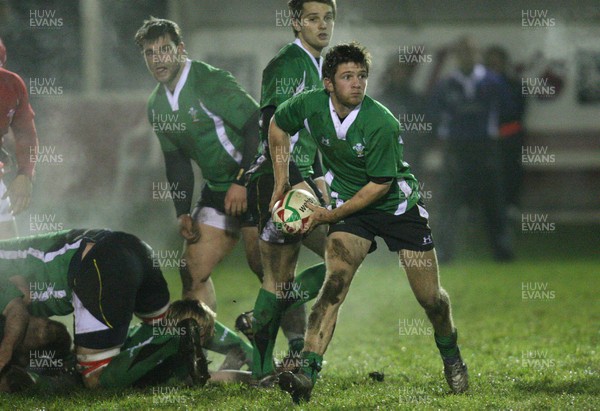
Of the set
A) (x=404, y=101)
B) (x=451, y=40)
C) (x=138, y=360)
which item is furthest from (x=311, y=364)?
(x=451, y=40)

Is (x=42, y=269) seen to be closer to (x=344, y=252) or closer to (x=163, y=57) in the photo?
(x=163, y=57)

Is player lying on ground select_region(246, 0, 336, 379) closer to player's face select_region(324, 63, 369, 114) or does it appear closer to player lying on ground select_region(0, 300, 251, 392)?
player lying on ground select_region(0, 300, 251, 392)

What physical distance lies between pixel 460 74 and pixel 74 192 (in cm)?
612

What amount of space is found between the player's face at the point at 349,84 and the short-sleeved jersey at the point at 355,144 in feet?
0.26

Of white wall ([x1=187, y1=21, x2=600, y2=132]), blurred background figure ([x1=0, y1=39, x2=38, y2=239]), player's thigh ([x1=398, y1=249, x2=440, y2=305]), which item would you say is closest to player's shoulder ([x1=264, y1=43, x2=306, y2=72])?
player's thigh ([x1=398, y1=249, x2=440, y2=305])

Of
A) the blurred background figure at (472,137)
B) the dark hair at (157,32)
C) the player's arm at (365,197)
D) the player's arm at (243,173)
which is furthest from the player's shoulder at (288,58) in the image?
the blurred background figure at (472,137)

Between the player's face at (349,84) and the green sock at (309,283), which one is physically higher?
the player's face at (349,84)

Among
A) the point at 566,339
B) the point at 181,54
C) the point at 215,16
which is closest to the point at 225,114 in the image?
the point at 181,54

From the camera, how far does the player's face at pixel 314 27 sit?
7129 millimetres

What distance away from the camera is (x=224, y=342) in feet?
24.3

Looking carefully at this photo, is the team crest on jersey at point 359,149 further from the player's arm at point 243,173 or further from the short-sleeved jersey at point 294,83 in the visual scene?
the player's arm at point 243,173

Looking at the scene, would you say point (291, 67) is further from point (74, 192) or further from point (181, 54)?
point (74, 192)

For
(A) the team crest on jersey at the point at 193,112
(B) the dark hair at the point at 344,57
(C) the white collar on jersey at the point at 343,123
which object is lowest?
(C) the white collar on jersey at the point at 343,123

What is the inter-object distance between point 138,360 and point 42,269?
2.86ft
